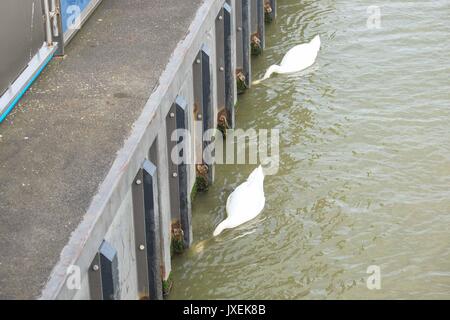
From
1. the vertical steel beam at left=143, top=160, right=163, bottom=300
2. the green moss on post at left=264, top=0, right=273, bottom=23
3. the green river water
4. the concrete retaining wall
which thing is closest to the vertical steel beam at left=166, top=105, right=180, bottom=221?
the concrete retaining wall

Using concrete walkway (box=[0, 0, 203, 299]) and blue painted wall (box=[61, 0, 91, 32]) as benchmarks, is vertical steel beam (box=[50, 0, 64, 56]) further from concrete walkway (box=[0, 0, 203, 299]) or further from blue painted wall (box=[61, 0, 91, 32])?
concrete walkway (box=[0, 0, 203, 299])

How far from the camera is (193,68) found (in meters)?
12.8

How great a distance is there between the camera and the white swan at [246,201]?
12680 millimetres

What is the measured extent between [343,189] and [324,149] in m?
1.21

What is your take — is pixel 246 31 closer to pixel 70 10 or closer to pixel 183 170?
pixel 70 10

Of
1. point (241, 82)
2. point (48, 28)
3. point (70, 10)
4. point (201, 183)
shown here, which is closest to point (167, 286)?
point (201, 183)

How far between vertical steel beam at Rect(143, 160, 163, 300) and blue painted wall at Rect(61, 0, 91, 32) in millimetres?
2668

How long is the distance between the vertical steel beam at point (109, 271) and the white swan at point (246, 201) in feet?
11.5

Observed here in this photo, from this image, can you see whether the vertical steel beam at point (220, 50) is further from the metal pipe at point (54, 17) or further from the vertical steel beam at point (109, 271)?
the vertical steel beam at point (109, 271)

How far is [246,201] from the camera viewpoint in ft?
42.0

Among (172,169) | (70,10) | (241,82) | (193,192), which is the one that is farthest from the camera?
(241,82)

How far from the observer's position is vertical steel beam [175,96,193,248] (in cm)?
1166

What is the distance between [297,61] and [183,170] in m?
5.68

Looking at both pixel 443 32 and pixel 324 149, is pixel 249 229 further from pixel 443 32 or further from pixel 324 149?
pixel 443 32
